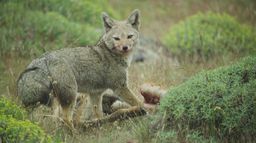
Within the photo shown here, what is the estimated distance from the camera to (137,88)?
347 inches

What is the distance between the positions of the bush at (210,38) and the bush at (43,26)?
6.24 feet

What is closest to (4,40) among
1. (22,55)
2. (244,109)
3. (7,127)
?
(22,55)

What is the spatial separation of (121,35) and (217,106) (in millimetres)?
2371

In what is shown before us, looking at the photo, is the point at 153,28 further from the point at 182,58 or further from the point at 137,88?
the point at 137,88

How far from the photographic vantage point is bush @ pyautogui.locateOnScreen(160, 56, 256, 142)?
5.96 metres

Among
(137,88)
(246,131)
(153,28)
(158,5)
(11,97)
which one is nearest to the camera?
(246,131)

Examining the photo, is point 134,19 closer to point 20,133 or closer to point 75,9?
point 20,133

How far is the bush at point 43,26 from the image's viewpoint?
11422 millimetres

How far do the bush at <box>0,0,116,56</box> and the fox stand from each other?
2.80 meters

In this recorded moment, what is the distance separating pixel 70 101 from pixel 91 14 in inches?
261

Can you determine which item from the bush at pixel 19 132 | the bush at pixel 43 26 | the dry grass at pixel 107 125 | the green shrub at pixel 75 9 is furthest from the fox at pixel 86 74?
the green shrub at pixel 75 9

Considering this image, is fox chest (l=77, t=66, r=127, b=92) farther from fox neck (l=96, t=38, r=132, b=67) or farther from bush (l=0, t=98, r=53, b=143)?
bush (l=0, t=98, r=53, b=143)

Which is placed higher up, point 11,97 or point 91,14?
point 91,14

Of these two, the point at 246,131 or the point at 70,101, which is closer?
the point at 246,131
